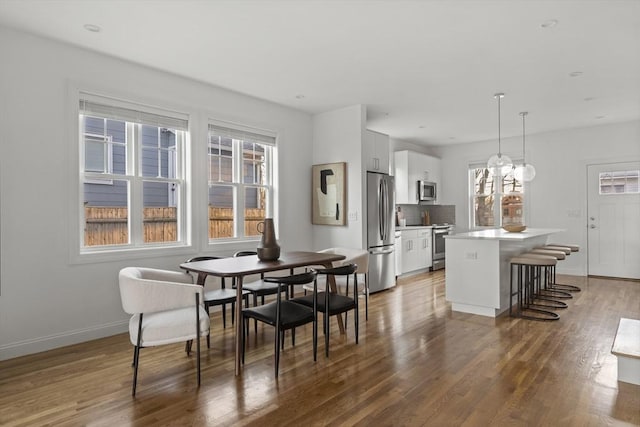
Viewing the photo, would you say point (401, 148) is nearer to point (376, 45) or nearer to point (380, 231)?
point (380, 231)

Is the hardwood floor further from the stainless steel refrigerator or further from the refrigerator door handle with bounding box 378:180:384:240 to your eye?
the refrigerator door handle with bounding box 378:180:384:240

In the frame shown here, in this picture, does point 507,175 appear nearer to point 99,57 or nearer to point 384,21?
point 384,21

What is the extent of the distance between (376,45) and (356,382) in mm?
2856

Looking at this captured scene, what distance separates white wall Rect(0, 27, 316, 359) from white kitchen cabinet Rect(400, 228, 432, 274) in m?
4.37

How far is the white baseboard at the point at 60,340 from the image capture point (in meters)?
3.18

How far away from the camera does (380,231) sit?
18.7 feet

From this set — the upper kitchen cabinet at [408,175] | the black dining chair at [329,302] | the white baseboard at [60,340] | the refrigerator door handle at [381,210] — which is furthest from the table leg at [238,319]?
the upper kitchen cabinet at [408,175]

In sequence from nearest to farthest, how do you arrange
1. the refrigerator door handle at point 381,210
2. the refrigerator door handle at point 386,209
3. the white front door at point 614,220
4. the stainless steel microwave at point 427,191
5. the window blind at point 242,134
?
the window blind at point 242,134 < the refrigerator door handle at point 381,210 < the refrigerator door handle at point 386,209 < the white front door at point 614,220 < the stainless steel microwave at point 427,191

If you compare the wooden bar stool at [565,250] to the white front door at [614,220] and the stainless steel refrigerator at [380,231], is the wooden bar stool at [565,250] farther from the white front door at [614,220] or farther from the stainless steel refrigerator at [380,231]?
the stainless steel refrigerator at [380,231]

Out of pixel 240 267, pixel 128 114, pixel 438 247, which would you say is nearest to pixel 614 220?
pixel 438 247

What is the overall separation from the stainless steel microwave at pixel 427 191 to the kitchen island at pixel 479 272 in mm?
3255

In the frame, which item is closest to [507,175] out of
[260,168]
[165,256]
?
[260,168]

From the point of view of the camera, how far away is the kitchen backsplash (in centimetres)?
830

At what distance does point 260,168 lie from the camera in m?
5.34
